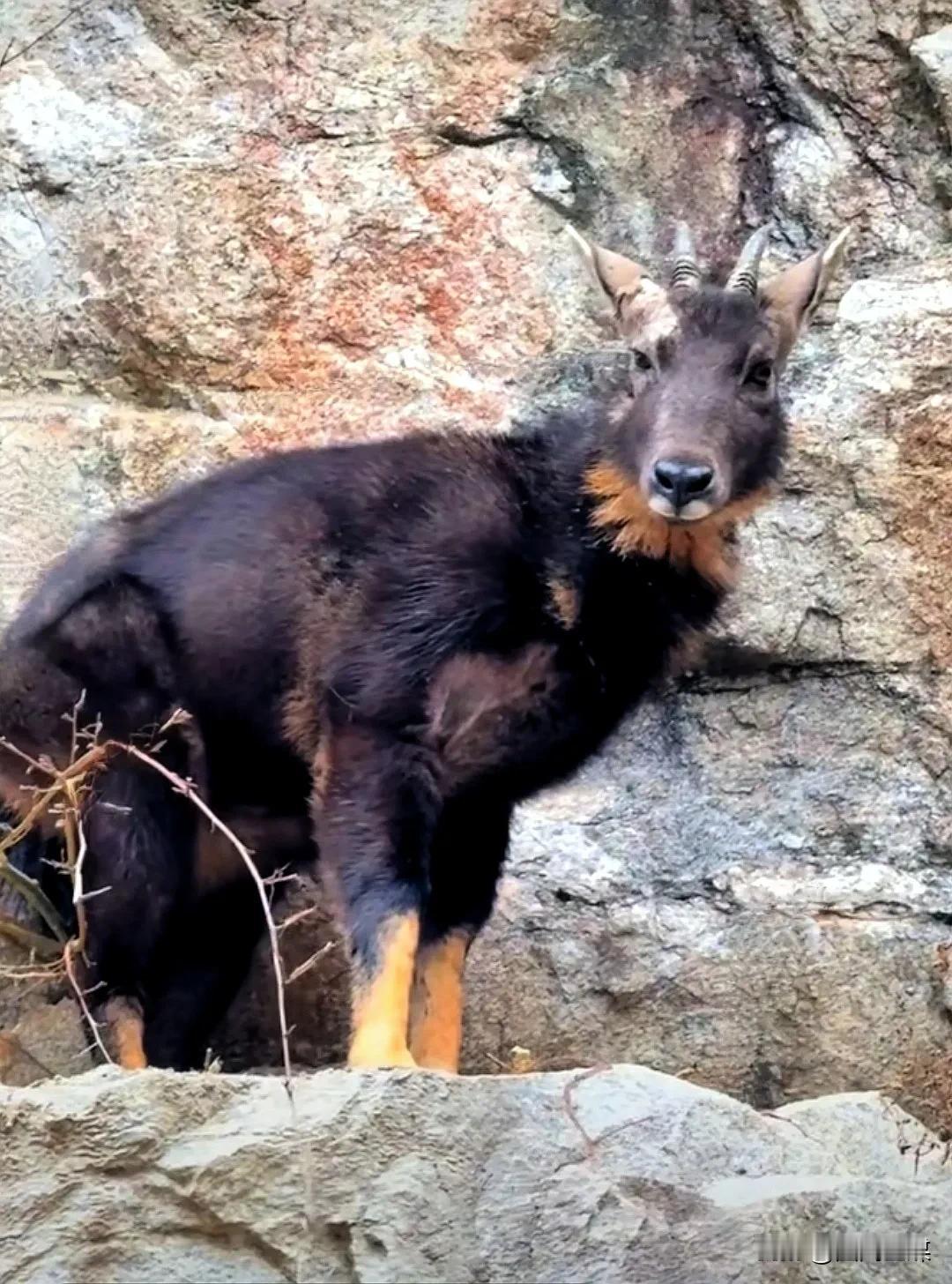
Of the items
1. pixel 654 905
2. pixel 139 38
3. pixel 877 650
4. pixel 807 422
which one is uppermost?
pixel 139 38

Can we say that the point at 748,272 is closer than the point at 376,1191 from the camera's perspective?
No

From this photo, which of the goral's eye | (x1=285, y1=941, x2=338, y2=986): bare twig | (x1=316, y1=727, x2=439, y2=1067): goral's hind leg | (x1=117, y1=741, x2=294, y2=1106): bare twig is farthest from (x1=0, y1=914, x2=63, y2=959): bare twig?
the goral's eye

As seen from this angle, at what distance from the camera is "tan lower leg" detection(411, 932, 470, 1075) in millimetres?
7918

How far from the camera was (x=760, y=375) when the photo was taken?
8.24m

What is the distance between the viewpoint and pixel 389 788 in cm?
759

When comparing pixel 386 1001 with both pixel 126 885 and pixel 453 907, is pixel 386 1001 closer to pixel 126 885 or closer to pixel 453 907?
pixel 453 907

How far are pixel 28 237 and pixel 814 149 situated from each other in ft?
11.3

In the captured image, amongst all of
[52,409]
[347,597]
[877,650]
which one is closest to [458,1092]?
[347,597]

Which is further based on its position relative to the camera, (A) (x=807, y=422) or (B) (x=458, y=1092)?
(A) (x=807, y=422)

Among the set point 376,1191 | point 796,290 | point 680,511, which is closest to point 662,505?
point 680,511

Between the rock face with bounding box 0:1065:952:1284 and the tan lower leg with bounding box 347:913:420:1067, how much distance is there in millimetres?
793

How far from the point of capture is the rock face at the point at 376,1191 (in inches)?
230

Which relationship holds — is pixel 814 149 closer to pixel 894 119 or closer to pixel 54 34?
pixel 894 119

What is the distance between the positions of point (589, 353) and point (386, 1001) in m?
3.66
